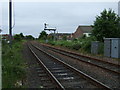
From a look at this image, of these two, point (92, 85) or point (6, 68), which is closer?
point (92, 85)

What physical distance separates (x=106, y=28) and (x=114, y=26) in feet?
3.28

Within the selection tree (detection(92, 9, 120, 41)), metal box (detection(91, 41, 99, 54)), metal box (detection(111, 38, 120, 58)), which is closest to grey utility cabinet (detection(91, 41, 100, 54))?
metal box (detection(91, 41, 99, 54))

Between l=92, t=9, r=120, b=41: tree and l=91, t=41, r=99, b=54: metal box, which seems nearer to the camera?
l=91, t=41, r=99, b=54: metal box

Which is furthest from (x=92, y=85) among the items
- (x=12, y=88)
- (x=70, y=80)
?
(x=12, y=88)

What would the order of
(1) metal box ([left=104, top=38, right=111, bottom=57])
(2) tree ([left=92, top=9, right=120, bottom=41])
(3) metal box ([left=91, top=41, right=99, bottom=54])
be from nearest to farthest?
(1) metal box ([left=104, top=38, right=111, bottom=57]) < (3) metal box ([left=91, top=41, right=99, bottom=54]) < (2) tree ([left=92, top=9, right=120, bottom=41])

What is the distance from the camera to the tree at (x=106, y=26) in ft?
67.2

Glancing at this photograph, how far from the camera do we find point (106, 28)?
20.6 meters

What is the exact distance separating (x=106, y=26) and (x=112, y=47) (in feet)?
17.4

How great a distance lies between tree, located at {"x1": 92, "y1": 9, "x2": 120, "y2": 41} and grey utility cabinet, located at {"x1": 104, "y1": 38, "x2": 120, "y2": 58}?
403cm

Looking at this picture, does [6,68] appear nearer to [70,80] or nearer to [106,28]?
[70,80]

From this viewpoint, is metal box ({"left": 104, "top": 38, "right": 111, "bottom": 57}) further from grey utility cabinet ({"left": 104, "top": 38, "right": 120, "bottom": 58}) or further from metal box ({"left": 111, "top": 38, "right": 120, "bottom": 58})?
metal box ({"left": 111, "top": 38, "right": 120, "bottom": 58})

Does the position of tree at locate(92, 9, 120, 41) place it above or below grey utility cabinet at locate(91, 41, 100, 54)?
above

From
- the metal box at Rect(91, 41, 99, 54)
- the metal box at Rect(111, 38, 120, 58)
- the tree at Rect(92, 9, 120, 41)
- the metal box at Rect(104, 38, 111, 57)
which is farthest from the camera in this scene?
the tree at Rect(92, 9, 120, 41)

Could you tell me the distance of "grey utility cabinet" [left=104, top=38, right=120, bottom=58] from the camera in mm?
15055
